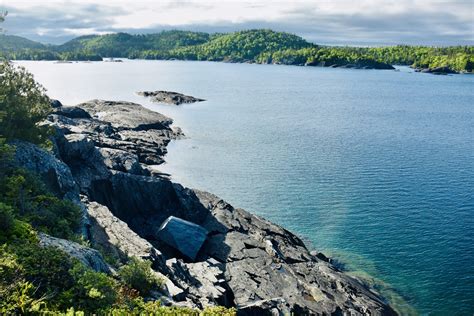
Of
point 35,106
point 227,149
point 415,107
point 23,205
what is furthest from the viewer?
point 415,107

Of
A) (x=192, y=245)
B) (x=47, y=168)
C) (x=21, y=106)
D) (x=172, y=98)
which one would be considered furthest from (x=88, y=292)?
(x=172, y=98)

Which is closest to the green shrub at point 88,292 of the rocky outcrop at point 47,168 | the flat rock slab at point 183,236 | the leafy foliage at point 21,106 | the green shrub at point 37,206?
the green shrub at point 37,206

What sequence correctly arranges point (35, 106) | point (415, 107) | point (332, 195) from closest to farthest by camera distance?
1. point (35, 106)
2. point (332, 195)
3. point (415, 107)

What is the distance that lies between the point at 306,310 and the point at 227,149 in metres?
61.5

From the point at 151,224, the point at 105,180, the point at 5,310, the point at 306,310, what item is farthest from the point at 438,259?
the point at 5,310

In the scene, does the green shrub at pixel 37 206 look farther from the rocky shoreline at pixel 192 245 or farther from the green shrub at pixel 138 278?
the green shrub at pixel 138 278

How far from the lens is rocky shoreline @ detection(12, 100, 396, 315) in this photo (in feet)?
109

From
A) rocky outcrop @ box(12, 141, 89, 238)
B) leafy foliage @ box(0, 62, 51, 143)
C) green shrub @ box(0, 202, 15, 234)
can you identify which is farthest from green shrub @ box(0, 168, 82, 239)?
leafy foliage @ box(0, 62, 51, 143)

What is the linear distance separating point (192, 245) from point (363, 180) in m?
38.4

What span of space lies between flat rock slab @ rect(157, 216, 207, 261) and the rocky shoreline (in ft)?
0.48

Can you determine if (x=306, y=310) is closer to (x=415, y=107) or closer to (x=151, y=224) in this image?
(x=151, y=224)

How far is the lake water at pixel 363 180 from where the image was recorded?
45500mm

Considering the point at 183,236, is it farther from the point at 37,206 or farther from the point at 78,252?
the point at 78,252

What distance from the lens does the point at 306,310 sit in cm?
3491
